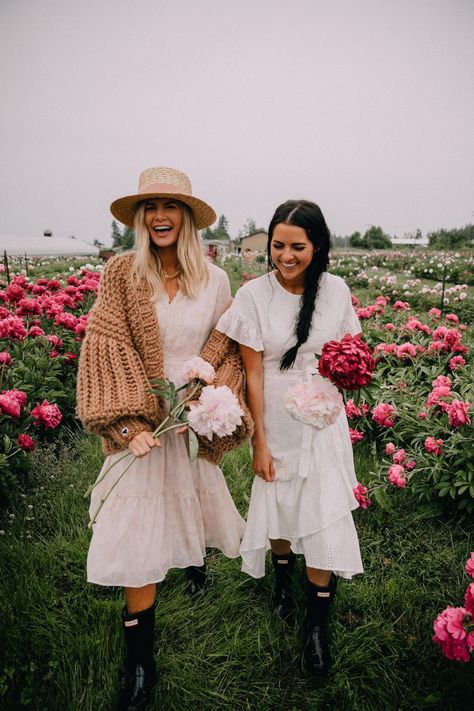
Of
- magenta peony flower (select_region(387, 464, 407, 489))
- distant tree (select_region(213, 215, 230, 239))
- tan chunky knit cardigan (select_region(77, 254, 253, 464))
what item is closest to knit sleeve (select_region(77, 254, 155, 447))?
tan chunky knit cardigan (select_region(77, 254, 253, 464))

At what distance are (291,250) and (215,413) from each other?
73cm

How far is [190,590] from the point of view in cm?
210

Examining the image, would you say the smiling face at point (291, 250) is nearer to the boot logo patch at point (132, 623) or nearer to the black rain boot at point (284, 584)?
the black rain boot at point (284, 584)

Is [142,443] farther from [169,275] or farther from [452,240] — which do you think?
[452,240]

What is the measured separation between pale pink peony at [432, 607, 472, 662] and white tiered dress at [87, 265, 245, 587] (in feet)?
2.91

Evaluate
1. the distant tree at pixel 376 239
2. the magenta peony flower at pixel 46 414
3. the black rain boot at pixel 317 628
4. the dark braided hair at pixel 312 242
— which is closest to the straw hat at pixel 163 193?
the dark braided hair at pixel 312 242

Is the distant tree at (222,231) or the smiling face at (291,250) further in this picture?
the distant tree at (222,231)

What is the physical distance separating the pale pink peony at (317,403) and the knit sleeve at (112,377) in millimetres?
591

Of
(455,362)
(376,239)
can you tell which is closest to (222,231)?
(376,239)

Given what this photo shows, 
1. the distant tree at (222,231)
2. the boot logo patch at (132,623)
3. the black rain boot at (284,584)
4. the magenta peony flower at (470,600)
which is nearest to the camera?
the magenta peony flower at (470,600)

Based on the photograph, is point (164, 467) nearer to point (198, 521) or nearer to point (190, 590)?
point (198, 521)

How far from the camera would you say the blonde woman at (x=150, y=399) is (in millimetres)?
1590

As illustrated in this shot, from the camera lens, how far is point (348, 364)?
1.22 meters

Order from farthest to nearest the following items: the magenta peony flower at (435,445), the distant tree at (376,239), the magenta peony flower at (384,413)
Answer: the distant tree at (376,239) → the magenta peony flower at (384,413) → the magenta peony flower at (435,445)
